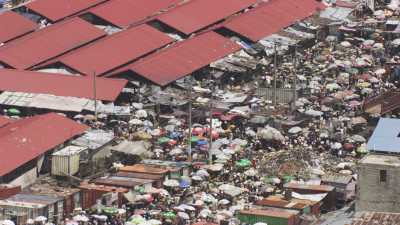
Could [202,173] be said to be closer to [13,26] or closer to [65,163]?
[65,163]

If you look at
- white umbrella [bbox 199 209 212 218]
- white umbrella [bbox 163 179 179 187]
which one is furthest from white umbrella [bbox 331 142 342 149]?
white umbrella [bbox 199 209 212 218]

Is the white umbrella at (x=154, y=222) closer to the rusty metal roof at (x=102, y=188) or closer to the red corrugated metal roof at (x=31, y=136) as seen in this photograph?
the rusty metal roof at (x=102, y=188)

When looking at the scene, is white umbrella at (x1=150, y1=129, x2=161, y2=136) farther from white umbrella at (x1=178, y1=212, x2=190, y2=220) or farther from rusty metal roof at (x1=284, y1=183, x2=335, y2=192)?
white umbrella at (x1=178, y1=212, x2=190, y2=220)

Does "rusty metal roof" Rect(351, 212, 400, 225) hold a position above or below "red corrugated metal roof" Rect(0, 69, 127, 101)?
below

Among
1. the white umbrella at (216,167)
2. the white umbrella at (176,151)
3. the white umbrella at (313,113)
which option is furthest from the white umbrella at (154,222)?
the white umbrella at (313,113)

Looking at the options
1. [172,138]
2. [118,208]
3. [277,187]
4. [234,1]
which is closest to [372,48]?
[234,1]
